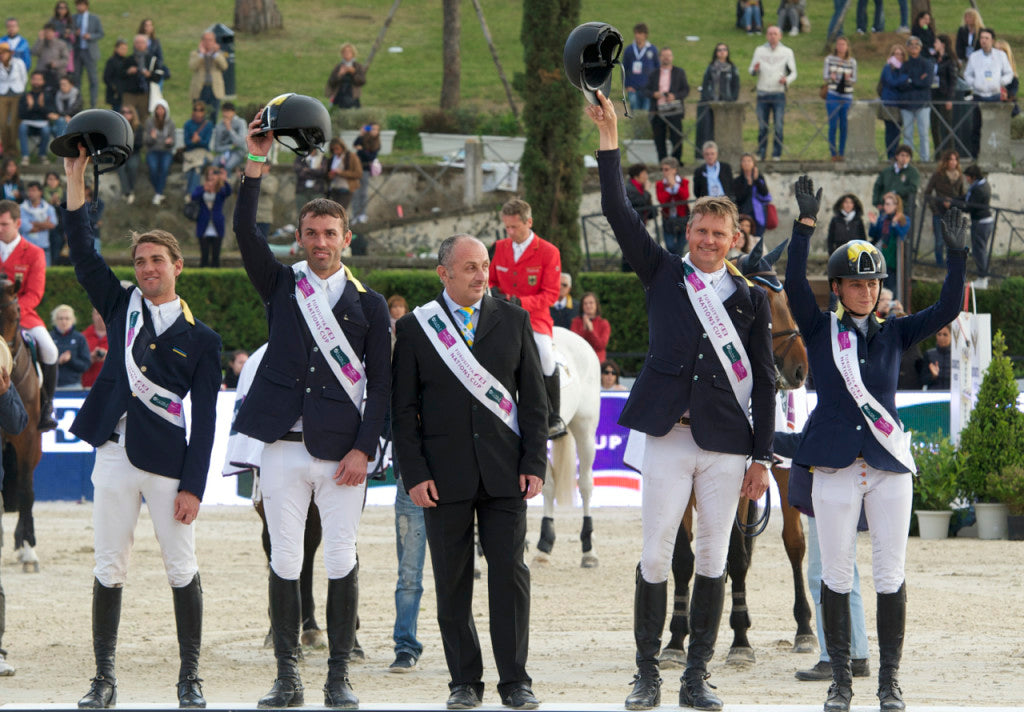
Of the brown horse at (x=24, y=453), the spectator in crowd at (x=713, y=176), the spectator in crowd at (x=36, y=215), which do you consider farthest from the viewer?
the spectator in crowd at (x=36, y=215)

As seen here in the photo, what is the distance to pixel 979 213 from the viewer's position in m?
20.0

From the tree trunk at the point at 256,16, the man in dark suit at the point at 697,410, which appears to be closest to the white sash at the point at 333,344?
the man in dark suit at the point at 697,410

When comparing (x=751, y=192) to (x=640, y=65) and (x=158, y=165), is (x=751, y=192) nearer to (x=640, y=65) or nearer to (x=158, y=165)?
(x=640, y=65)

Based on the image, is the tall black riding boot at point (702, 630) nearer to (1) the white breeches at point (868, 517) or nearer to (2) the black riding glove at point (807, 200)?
(1) the white breeches at point (868, 517)

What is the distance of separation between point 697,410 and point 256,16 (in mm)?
40363

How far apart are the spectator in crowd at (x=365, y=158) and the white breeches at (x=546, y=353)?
12.7m

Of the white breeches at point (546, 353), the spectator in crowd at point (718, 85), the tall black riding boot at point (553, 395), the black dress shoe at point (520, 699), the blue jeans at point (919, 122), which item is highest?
the spectator in crowd at point (718, 85)

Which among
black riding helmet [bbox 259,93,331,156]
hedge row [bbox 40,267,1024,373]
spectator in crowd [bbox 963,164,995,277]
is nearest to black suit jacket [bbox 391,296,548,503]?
black riding helmet [bbox 259,93,331,156]

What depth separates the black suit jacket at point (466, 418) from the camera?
21.2 feet

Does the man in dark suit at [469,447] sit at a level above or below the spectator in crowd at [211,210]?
below

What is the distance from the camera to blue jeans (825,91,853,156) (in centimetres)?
2430

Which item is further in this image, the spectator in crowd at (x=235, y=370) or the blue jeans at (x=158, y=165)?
the blue jeans at (x=158, y=165)

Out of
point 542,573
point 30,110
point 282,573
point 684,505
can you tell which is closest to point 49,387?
point 542,573

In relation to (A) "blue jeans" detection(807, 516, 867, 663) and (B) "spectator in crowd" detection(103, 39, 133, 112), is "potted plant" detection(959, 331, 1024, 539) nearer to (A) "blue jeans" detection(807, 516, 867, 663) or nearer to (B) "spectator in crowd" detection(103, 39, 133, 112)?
(A) "blue jeans" detection(807, 516, 867, 663)
